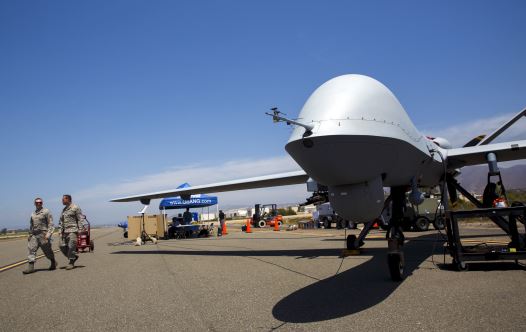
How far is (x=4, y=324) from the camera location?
481 centimetres

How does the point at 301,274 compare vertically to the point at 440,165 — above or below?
below

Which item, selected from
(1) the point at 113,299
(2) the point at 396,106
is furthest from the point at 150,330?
(2) the point at 396,106

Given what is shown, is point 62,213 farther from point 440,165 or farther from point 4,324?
point 440,165

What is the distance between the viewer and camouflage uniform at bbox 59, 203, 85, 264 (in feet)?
33.0

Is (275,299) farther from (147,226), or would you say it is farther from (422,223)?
(147,226)

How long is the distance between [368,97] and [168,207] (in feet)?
70.3

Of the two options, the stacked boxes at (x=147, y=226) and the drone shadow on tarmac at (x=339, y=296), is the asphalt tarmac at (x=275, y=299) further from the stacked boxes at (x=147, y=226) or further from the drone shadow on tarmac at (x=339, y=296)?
the stacked boxes at (x=147, y=226)

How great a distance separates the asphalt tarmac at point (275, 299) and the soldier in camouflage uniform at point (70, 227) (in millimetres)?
1203

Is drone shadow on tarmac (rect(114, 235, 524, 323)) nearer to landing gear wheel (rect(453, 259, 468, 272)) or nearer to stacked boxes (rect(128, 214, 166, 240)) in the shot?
landing gear wheel (rect(453, 259, 468, 272))

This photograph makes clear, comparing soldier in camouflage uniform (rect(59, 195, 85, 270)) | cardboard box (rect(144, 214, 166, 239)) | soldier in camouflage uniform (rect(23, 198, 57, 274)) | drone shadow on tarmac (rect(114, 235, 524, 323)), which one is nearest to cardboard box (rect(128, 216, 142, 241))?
cardboard box (rect(144, 214, 166, 239))

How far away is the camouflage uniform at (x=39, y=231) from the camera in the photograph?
985 cm

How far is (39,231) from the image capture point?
9898mm

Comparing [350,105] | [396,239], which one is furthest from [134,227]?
[350,105]

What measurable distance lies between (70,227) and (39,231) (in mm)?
751
